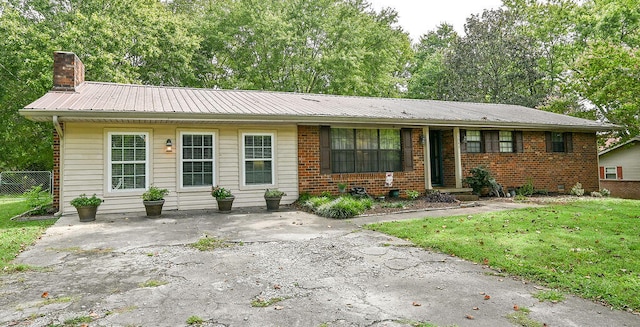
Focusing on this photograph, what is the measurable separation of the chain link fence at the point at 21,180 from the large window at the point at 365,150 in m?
16.3

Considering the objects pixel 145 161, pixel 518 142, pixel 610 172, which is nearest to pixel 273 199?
pixel 145 161

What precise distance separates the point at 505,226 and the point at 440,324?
452 centimetres

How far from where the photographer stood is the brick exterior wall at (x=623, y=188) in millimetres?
17125

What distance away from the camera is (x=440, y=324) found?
2.71 metres

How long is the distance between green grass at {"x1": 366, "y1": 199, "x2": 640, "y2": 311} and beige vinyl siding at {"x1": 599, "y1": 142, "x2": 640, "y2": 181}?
13.5 m

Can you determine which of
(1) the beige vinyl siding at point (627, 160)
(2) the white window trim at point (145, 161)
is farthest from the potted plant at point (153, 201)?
(1) the beige vinyl siding at point (627, 160)

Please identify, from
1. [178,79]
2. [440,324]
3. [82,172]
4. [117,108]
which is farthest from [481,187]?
[178,79]

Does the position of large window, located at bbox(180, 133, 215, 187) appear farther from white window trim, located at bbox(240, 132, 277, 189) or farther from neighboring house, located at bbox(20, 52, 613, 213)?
white window trim, located at bbox(240, 132, 277, 189)

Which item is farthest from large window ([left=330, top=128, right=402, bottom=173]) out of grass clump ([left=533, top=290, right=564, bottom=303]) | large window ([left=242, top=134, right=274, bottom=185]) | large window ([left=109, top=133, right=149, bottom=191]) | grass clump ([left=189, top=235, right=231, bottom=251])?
grass clump ([left=533, top=290, right=564, bottom=303])

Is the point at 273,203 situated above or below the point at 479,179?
below

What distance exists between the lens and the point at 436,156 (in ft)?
41.9

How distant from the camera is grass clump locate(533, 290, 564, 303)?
3209 mm

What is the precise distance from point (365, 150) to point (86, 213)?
7321 millimetres

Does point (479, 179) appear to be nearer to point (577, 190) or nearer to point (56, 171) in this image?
point (577, 190)
